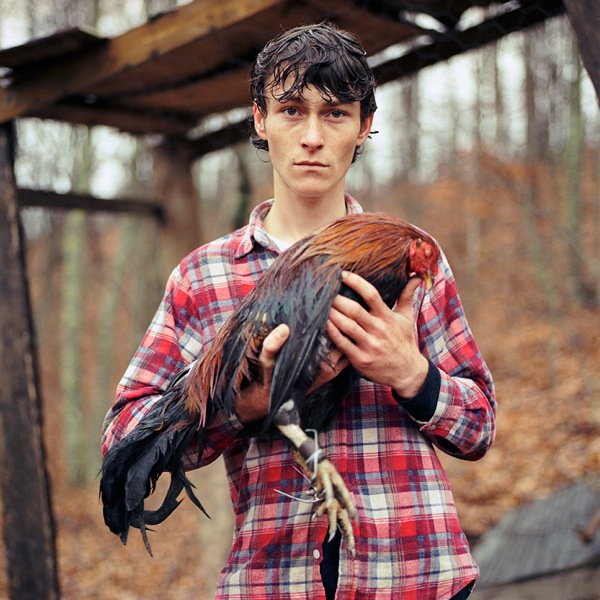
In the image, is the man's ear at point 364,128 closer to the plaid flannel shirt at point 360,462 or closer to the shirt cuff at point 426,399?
the plaid flannel shirt at point 360,462

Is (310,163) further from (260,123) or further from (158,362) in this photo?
(158,362)

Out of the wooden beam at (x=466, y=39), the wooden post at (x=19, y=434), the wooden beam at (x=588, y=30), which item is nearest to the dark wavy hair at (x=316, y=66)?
the wooden beam at (x=588, y=30)

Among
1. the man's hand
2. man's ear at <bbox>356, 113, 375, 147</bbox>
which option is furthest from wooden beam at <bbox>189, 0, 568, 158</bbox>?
the man's hand

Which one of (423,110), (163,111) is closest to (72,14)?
(423,110)

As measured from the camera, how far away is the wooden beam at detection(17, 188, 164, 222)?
3.93m

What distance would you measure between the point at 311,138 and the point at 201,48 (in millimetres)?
1818

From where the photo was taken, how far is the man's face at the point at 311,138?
173cm

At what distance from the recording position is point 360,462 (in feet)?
5.68

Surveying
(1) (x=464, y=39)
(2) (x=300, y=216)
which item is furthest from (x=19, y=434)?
(1) (x=464, y=39)

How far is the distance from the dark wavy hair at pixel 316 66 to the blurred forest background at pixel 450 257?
3.18 m

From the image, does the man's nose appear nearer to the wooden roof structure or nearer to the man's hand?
the man's hand

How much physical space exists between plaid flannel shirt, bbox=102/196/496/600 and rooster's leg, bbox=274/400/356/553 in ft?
0.56

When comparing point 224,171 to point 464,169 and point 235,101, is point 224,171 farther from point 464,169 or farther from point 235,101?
point 235,101

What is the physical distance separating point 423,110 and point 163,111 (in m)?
9.18
